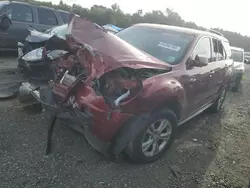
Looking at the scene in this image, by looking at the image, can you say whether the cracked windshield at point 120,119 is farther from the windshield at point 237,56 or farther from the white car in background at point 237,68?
the windshield at point 237,56

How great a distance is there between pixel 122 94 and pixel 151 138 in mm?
842

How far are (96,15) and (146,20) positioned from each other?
9.89m

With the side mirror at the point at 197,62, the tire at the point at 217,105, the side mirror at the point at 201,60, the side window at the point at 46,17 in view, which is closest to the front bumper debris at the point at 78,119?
the side mirror at the point at 197,62

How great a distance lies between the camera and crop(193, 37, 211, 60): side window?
454 centimetres

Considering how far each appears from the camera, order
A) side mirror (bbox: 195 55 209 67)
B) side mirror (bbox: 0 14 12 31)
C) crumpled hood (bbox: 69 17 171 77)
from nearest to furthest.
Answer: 1. crumpled hood (bbox: 69 17 171 77)
2. side mirror (bbox: 195 55 209 67)
3. side mirror (bbox: 0 14 12 31)

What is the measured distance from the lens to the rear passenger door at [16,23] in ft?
30.2

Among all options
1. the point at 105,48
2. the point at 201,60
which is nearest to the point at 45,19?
the point at 201,60

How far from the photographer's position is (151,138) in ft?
12.2

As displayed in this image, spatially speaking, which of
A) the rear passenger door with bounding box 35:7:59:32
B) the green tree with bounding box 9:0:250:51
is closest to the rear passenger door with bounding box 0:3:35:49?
the rear passenger door with bounding box 35:7:59:32

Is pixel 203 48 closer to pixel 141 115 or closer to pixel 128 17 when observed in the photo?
pixel 141 115

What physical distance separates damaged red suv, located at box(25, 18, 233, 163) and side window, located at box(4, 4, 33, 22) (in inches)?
251

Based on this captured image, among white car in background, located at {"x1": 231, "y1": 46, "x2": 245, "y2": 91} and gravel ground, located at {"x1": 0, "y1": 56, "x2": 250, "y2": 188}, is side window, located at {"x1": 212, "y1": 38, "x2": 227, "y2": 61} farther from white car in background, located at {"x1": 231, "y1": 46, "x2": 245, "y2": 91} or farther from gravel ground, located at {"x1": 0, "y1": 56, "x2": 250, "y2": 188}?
white car in background, located at {"x1": 231, "y1": 46, "x2": 245, "y2": 91}

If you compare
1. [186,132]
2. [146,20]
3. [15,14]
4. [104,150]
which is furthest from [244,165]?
[146,20]

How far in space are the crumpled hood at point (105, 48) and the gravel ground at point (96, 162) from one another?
122cm
